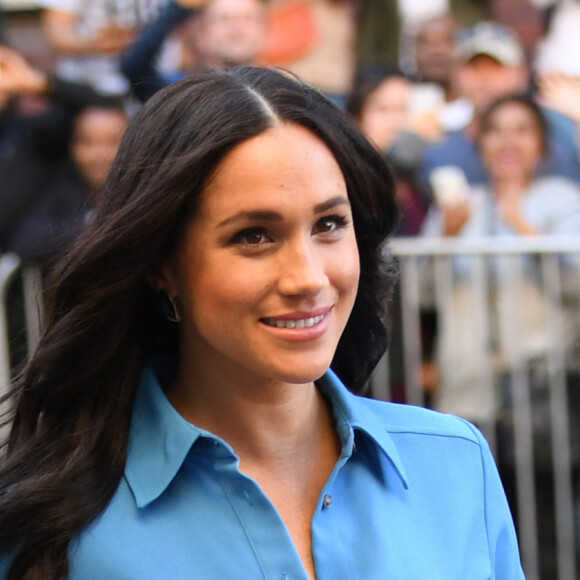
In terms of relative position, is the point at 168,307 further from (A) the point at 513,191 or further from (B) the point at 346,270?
(A) the point at 513,191

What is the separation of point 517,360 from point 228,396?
2.91 m

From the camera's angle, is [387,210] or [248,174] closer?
[248,174]

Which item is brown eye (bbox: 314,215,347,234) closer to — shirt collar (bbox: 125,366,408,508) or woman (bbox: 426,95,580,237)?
shirt collar (bbox: 125,366,408,508)

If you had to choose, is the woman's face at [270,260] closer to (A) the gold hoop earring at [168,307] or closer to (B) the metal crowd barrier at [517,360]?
(A) the gold hoop earring at [168,307]

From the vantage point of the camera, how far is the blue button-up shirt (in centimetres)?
197

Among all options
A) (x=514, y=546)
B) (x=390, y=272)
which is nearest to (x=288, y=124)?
(x=390, y=272)

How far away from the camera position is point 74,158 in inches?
198

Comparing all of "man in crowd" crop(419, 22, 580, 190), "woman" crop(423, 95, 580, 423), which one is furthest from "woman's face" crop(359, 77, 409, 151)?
"woman" crop(423, 95, 580, 423)

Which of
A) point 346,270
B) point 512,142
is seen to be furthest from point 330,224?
point 512,142

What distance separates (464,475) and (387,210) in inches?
22.6

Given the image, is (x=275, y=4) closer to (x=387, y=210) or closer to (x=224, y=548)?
(x=387, y=210)

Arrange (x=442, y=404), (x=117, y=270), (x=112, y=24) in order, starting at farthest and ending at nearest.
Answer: (x=112, y=24), (x=442, y=404), (x=117, y=270)

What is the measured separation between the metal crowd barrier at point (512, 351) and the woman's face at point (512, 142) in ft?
1.47

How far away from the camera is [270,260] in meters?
2.00
